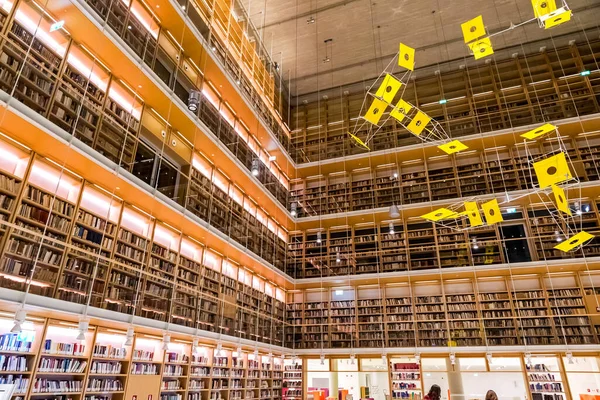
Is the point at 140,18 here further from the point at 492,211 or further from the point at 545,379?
the point at 545,379

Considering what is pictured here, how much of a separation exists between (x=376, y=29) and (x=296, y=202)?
527cm

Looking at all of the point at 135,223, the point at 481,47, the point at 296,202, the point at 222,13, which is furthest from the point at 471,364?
the point at 222,13

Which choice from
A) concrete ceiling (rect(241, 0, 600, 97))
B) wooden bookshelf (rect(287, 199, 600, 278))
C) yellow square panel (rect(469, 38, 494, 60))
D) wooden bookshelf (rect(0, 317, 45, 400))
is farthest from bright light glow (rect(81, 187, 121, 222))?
concrete ceiling (rect(241, 0, 600, 97))

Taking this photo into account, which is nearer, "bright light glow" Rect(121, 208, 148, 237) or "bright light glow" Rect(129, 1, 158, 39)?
"bright light glow" Rect(121, 208, 148, 237)

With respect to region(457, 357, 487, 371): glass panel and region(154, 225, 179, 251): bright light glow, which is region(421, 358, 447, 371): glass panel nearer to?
region(457, 357, 487, 371): glass panel

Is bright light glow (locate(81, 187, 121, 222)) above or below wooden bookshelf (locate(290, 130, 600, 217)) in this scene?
below

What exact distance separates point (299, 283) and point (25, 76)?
7965 millimetres

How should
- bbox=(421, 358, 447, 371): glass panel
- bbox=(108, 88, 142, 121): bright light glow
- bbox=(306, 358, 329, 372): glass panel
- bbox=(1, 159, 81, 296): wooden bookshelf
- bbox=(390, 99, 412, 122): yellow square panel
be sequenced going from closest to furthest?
bbox=(1, 159, 81, 296): wooden bookshelf, bbox=(390, 99, 412, 122): yellow square panel, bbox=(108, 88, 142, 121): bright light glow, bbox=(421, 358, 447, 371): glass panel, bbox=(306, 358, 329, 372): glass panel

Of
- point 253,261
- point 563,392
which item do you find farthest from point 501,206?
point 253,261

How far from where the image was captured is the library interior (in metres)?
4.71

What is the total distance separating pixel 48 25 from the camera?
4703 millimetres

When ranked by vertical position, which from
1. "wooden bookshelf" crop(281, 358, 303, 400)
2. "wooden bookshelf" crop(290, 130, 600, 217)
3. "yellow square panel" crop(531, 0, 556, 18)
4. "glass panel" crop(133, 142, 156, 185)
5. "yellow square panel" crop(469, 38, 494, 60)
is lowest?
"wooden bookshelf" crop(281, 358, 303, 400)

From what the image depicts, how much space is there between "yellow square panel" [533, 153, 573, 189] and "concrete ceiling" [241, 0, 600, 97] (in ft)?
20.6

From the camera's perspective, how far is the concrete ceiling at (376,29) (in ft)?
32.1
